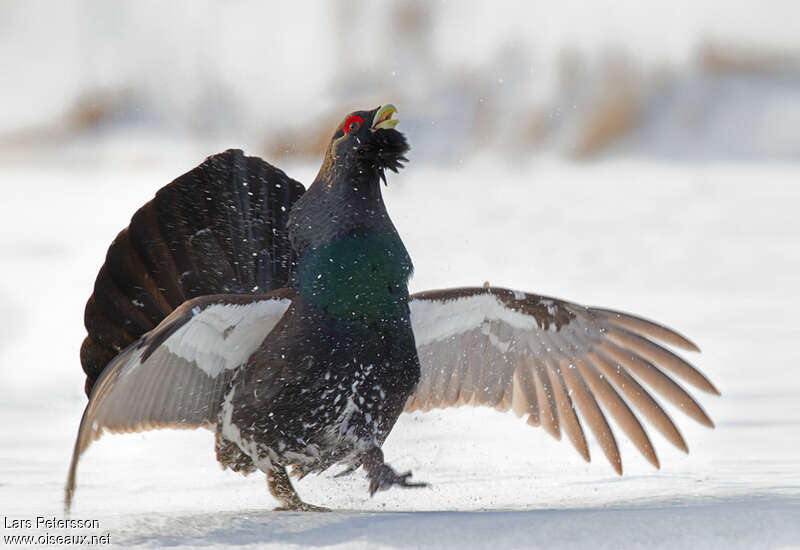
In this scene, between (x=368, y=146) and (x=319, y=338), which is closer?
(x=319, y=338)

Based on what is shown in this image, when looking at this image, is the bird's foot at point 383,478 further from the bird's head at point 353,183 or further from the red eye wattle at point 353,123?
the red eye wattle at point 353,123

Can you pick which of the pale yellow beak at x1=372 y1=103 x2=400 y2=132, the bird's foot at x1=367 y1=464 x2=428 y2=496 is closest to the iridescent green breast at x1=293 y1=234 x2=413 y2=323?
the pale yellow beak at x1=372 y1=103 x2=400 y2=132

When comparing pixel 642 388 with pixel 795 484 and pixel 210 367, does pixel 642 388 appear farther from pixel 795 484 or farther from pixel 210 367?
pixel 210 367

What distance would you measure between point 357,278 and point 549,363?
1.00 meters

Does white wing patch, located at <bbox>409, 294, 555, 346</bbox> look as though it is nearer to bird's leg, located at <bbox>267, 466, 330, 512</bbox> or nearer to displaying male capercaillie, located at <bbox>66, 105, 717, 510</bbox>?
displaying male capercaillie, located at <bbox>66, 105, 717, 510</bbox>

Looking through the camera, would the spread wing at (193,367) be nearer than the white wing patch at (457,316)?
Yes

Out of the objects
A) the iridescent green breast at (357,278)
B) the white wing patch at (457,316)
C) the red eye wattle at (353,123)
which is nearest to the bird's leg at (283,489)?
the iridescent green breast at (357,278)

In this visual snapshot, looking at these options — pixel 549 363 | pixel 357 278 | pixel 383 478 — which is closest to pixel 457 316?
pixel 549 363

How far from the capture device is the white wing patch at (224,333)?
2.96m

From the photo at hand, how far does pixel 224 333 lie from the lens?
119 inches

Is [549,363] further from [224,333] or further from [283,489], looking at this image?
[224,333]

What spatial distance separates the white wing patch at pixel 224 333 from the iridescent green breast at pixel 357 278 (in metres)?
0.13

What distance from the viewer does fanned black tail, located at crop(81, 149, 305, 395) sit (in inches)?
133

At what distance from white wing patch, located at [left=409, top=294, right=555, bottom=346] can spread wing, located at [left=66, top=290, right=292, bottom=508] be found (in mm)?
618
